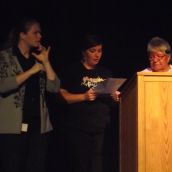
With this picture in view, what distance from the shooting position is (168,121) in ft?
7.81

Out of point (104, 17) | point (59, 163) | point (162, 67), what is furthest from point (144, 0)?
point (59, 163)

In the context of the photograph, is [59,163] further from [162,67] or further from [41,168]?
[162,67]

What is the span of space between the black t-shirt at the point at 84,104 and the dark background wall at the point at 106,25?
58 centimetres

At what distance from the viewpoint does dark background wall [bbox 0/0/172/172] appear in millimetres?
4004

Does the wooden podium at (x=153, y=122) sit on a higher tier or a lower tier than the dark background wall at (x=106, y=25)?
lower

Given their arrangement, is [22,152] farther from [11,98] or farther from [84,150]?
[84,150]

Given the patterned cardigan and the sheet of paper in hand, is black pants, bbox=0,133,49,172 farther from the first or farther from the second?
the sheet of paper in hand

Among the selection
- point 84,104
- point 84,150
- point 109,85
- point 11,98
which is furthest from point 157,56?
point 11,98

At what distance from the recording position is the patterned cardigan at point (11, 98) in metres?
2.78

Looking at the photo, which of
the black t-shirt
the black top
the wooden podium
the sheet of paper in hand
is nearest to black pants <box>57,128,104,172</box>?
the black t-shirt

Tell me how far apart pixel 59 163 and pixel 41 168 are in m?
1.06

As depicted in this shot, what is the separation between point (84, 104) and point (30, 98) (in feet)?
1.89

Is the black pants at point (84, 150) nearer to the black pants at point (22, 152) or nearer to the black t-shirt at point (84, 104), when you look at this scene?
the black t-shirt at point (84, 104)

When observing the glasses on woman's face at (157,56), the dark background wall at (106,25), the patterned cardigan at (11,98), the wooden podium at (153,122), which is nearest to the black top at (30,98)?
the patterned cardigan at (11,98)
